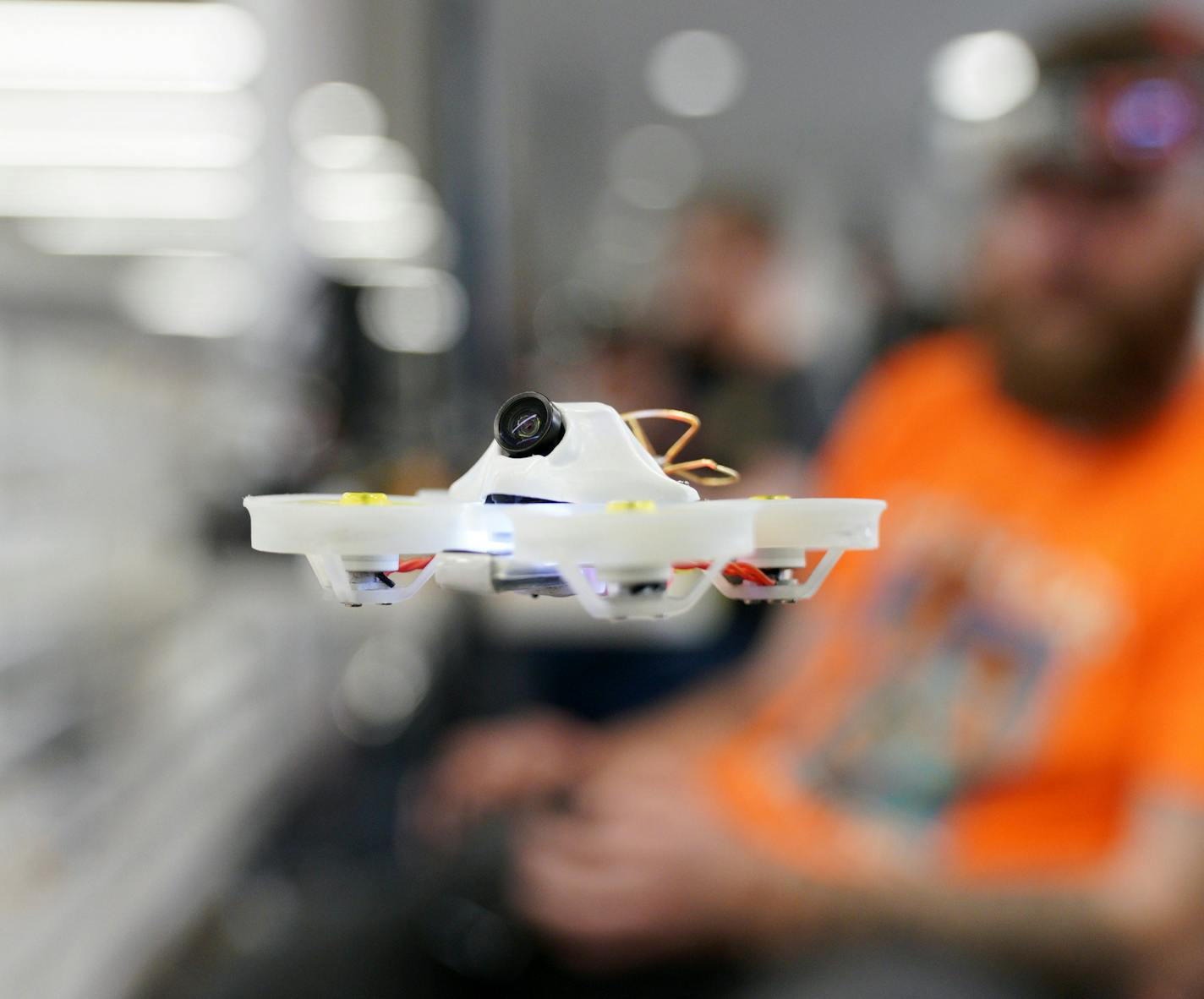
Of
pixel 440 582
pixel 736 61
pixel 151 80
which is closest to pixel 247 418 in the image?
pixel 151 80

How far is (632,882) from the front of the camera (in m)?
0.57

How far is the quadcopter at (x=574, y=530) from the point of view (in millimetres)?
74

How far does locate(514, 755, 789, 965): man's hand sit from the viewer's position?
56 centimetres

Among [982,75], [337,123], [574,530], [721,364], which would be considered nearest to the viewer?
[574,530]

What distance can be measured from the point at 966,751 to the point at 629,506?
1.68ft

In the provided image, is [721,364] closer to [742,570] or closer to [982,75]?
[742,570]

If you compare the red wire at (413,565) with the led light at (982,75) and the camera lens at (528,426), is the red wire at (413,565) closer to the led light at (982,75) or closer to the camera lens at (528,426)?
the camera lens at (528,426)

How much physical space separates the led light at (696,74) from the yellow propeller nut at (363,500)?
349mm

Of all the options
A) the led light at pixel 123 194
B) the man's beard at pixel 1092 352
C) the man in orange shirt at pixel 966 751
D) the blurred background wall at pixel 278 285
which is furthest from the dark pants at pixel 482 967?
the led light at pixel 123 194

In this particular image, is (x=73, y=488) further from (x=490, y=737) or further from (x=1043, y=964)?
(x=1043, y=964)

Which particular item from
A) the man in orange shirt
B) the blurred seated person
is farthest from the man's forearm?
the blurred seated person

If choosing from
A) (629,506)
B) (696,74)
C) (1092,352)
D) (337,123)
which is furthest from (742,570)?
(696,74)

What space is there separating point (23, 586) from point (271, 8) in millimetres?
336

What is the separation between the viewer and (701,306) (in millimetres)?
238
